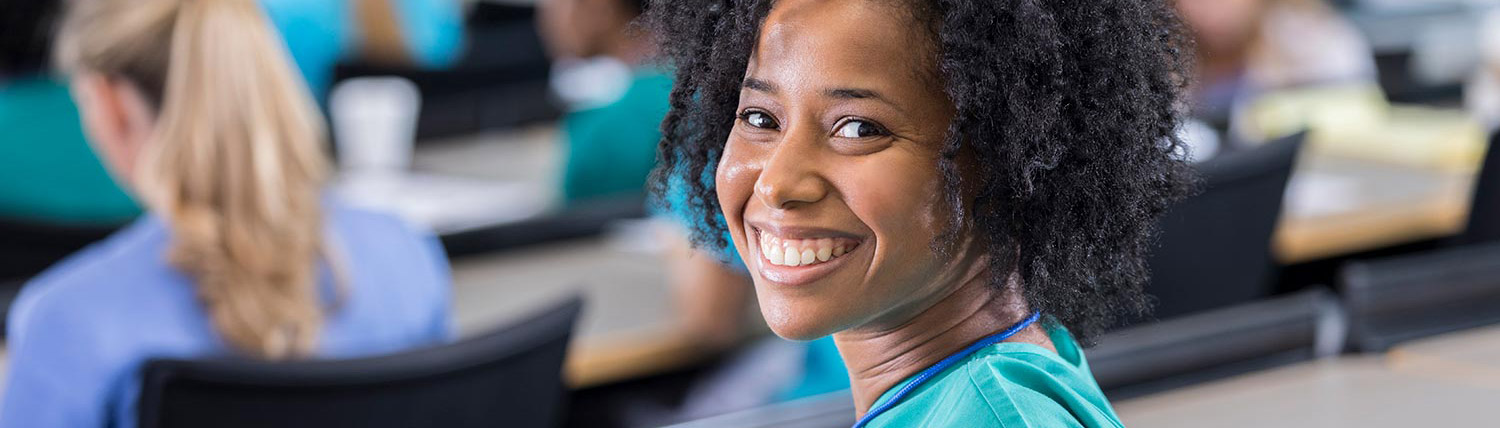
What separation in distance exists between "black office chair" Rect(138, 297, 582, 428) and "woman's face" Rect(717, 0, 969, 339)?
820mm

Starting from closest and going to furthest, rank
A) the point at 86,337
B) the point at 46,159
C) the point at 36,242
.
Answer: the point at 86,337, the point at 36,242, the point at 46,159

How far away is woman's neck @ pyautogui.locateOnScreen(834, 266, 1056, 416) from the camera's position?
2.70ft

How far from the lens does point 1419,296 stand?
1921mm

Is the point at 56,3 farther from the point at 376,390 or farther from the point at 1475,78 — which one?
the point at 1475,78

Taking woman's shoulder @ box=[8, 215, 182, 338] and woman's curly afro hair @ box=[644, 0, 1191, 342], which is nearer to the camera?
woman's curly afro hair @ box=[644, 0, 1191, 342]

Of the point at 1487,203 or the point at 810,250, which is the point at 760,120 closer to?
the point at 810,250

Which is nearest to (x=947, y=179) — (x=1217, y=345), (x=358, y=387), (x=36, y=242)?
(x=358, y=387)

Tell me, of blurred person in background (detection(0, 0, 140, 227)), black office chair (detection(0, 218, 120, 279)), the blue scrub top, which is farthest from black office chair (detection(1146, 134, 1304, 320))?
blurred person in background (detection(0, 0, 140, 227))

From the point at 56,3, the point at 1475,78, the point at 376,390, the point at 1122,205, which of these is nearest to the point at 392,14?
the point at 56,3

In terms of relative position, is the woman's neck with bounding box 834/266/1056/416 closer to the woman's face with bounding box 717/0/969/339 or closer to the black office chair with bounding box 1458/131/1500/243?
the woman's face with bounding box 717/0/969/339

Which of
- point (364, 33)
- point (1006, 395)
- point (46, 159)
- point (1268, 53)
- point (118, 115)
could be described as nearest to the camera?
point (1006, 395)

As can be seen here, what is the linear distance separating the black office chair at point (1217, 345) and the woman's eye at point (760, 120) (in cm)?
87

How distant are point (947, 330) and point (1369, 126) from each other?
326 cm

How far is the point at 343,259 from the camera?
6.41 feet
